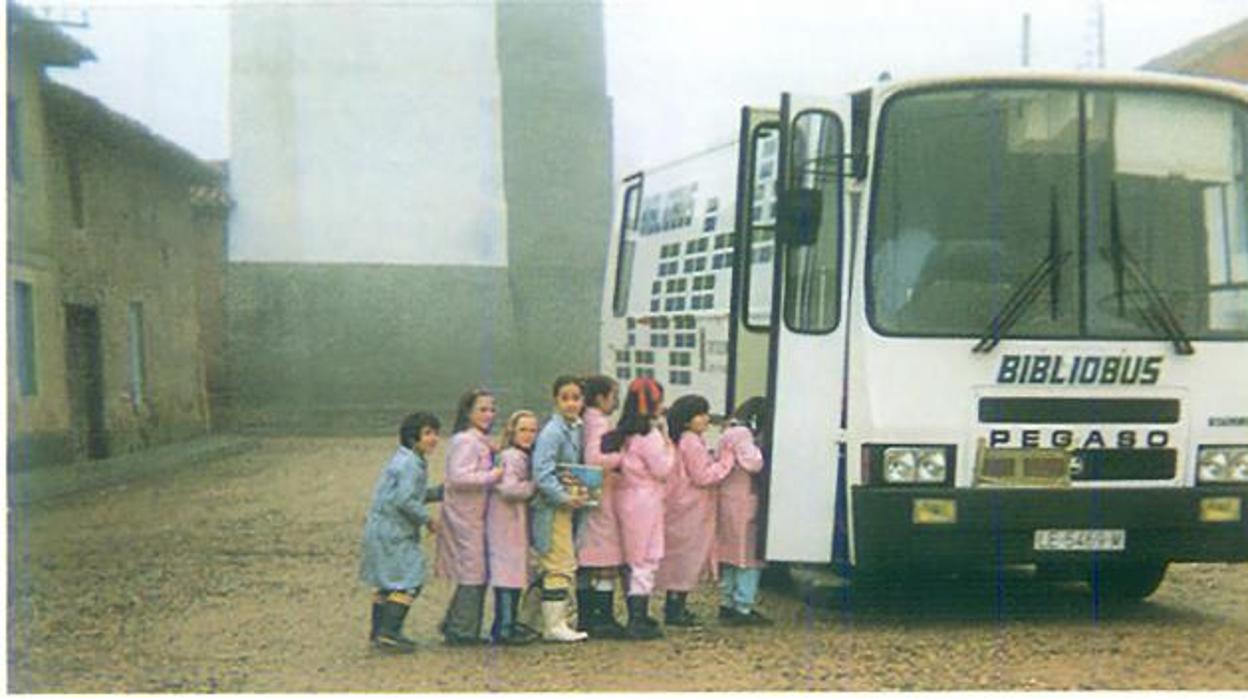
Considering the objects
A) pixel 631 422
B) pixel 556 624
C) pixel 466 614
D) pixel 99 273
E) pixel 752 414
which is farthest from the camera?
pixel 99 273

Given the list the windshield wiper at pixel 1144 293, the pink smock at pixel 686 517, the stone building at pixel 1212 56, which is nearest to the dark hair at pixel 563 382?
the pink smock at pixel 686 517

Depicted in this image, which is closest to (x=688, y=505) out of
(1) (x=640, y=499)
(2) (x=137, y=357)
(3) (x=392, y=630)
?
(1) (x=640, y=499)

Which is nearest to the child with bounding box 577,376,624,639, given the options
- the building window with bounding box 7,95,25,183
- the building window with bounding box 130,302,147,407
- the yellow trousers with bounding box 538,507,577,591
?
the yellow trousers with bounding box 538,507,577,591

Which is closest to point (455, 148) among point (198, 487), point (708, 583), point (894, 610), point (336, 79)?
point (336, 79)

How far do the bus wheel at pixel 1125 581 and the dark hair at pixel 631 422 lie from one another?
2.67 m

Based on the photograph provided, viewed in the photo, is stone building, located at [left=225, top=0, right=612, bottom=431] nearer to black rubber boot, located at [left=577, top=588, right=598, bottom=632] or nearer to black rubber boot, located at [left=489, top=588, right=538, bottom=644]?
black rubber boot, located at [left=577, top=588, right=598, bottom=632]

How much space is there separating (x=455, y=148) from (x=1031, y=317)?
15.1 meters

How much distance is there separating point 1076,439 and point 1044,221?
3.33 ft

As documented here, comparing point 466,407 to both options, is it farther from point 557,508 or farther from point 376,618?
point 376,618

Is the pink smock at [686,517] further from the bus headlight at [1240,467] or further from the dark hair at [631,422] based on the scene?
the bus headlight at [1240,467]

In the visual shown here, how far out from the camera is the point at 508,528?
7938mm

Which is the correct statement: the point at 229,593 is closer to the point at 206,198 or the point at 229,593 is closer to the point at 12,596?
the point at 12,596

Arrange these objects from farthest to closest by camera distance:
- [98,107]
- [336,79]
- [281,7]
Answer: [336,79]
[281,7]
[98,107]

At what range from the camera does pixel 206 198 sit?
23.8 m
